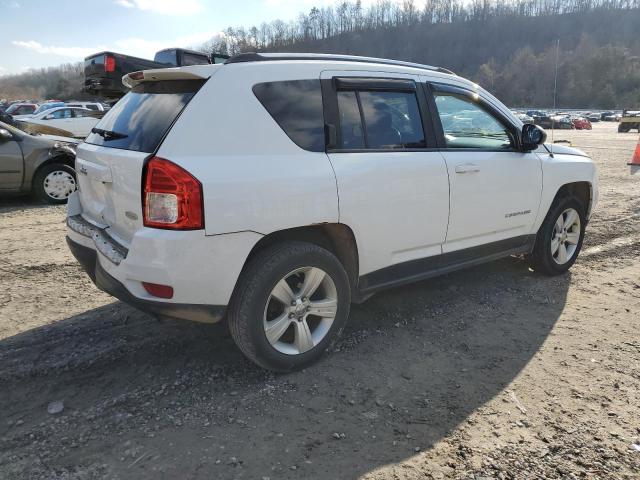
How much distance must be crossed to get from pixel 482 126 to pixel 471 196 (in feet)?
2.25

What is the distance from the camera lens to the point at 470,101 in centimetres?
407

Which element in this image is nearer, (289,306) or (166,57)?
(289,306)

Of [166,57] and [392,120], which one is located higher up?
[166,57]

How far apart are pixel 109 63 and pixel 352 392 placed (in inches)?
389

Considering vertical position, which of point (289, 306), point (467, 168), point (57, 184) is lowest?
point (289, 306)

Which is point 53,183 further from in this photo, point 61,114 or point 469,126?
point 61,114

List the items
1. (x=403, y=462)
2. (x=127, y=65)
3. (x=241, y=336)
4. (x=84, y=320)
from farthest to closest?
(x=127, y=65) → (x=84, y=320) → (x=241, y=336) → (x=403, y=462)

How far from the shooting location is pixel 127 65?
10758 mm

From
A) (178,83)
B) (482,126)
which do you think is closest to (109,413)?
(178,83)

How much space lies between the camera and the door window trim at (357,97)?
3.21 meters

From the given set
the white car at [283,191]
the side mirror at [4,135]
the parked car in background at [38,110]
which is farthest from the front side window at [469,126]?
the parked car in background at [38,110]

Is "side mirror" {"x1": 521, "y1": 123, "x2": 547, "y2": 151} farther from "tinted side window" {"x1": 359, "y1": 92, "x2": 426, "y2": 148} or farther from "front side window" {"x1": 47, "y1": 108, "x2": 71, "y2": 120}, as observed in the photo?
"front side window" {"x1": 47, "y1": 108, "x2": 71, "y2": 120}

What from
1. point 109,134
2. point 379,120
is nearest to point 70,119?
point 109,134

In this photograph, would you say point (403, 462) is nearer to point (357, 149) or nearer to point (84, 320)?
point (357, 149)
